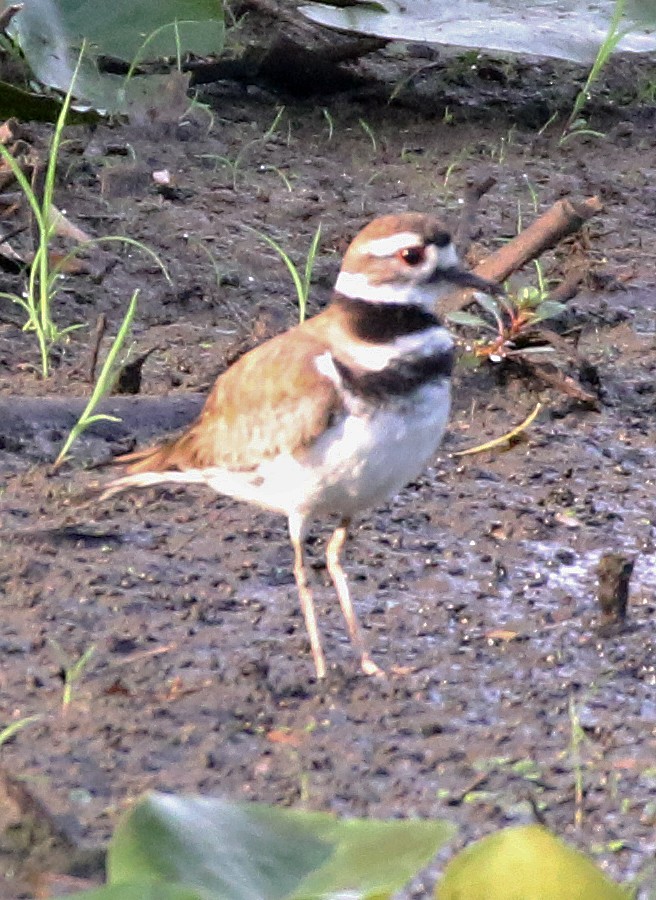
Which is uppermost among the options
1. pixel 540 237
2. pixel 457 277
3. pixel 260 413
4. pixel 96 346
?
pixel 457 277

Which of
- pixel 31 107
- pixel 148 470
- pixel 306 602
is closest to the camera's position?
pixel 306 602

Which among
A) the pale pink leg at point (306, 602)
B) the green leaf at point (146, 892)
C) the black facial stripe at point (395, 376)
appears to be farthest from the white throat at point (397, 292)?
the green leaf at point (146, 892)

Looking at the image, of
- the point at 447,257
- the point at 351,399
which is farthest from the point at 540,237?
the point at 351,399

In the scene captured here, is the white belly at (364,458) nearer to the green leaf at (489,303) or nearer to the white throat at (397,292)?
the white throat at (397,292)

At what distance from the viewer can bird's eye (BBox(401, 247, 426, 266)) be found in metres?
3.62

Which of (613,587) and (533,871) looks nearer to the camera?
(533,871)

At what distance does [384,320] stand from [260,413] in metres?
0.36

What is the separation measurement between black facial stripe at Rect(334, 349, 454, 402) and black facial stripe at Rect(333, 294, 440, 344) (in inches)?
3.4

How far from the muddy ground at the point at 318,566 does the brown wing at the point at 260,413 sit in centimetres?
32

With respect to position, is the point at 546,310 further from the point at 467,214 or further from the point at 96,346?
the point at 96,346

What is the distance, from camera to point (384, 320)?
3625mm

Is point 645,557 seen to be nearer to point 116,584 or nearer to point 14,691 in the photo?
point 116,584

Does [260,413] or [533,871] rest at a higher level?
[533,871]

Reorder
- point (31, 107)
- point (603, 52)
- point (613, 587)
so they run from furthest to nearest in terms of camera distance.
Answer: point (603, 52) → point (31, 107) → point (613, 587)
